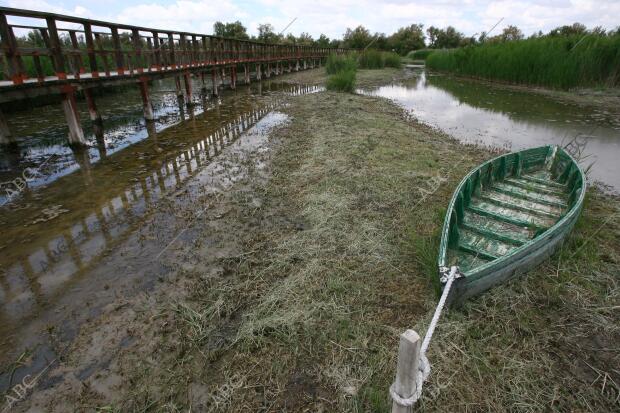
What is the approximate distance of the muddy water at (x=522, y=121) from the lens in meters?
9.10

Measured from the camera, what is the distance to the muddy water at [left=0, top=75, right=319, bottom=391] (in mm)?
3297

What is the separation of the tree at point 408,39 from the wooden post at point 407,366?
Answer: 70935 millimetres

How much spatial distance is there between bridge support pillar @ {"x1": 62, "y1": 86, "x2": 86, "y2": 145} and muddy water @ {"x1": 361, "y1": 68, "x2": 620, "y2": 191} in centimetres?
1079

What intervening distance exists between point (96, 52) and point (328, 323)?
974 cm

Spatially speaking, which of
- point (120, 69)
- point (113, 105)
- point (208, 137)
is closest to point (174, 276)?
point (208, 137)

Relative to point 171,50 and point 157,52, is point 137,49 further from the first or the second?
point 171,50

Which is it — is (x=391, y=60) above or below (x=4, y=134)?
above

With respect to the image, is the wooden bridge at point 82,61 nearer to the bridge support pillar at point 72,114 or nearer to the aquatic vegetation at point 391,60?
the bridge support pillar at point 72,114

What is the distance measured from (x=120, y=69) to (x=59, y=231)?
7.38 metres

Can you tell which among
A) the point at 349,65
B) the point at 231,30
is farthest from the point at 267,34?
the point at 349,65

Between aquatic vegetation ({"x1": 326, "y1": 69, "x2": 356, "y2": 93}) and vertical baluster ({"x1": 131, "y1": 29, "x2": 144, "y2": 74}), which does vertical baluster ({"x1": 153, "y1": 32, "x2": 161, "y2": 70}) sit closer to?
vertical baluster ({"x1": 131, "y1": 29, "x2": 144, "y2": 74})

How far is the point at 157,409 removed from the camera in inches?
96.3

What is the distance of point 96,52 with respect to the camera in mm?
8906

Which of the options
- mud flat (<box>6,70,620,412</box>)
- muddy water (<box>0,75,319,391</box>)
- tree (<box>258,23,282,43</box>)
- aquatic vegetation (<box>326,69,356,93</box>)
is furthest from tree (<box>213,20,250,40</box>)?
mud flat (<box>6,70,620,412</box>)
